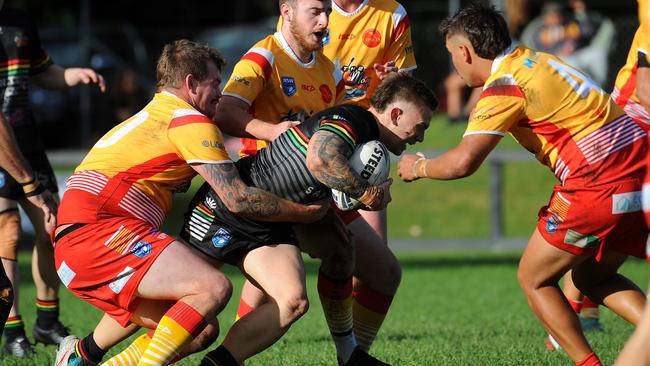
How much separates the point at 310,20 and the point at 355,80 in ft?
3.03

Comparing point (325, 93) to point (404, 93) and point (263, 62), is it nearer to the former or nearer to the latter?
point (263, 62)

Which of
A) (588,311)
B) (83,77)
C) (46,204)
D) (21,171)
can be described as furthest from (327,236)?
(588,311)

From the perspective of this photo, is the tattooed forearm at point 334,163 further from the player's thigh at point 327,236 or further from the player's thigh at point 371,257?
the player's thigh at point 371,257

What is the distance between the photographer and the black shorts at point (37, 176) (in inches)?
285

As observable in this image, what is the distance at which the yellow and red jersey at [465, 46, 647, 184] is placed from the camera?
5.26 metres

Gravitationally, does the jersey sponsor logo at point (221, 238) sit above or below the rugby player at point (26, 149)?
above

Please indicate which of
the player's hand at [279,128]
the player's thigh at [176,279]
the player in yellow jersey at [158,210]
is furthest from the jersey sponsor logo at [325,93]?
the player's thigh at [176,279]

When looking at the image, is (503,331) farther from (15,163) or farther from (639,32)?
(15,163)

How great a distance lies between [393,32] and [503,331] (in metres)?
2.46

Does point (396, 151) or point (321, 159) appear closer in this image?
point (321, 159)

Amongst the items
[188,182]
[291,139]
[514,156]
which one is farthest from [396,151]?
[514,156]

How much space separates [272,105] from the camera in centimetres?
614

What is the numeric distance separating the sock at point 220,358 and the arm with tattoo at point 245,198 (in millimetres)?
673

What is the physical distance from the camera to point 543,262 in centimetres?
545
